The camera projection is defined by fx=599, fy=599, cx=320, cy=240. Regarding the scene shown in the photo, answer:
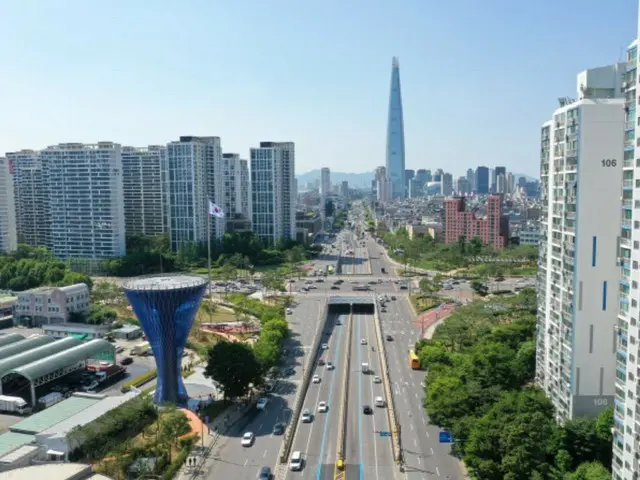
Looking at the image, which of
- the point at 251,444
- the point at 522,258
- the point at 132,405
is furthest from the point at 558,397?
the point at 522,258

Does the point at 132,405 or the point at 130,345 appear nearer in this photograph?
the point at 132,405

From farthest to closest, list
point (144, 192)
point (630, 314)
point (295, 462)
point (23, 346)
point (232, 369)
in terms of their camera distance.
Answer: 1. point (144, 192)
2. point (23, 346)
3. point (232, 369)
4. point (295, 462)
5. point (630, 314)

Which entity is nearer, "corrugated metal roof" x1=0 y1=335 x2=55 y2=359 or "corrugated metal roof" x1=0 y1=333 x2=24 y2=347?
"corrugated metal roof" x1=0 y1=335 x2=55 y2=359

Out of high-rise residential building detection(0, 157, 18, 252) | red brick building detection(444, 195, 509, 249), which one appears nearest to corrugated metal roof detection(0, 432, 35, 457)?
high-rise residential building detection(0, 157, 18, 252)

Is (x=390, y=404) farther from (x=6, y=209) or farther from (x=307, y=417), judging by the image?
(x=6, y=209)

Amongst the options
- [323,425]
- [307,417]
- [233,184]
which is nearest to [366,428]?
[323,425]

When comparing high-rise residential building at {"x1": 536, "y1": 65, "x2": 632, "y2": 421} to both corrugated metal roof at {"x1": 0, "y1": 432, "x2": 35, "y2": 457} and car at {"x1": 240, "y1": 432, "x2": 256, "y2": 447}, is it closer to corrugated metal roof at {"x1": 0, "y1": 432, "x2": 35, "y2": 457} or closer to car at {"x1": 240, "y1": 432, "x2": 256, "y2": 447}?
car at {"x1": 240, "y1": 432, "x2": 256, "y2": 447}

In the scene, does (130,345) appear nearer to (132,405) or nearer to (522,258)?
(132,405)
